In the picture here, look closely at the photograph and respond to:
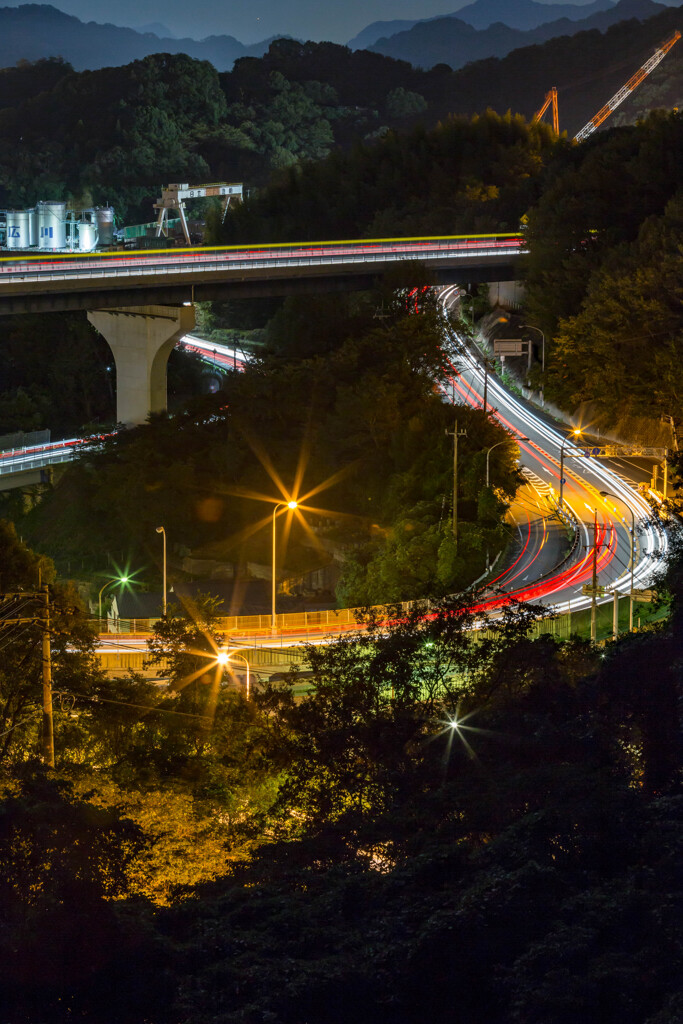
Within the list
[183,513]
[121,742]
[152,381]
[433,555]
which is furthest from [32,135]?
[121,742]

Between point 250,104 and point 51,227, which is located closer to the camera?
point 51,227

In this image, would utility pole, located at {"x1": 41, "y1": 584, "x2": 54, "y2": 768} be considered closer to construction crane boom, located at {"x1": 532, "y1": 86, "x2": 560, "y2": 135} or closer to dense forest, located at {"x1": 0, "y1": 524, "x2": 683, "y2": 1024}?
dense forest, located at {"x1": 0, "y1": 524, "x2": 683, "y2": 1024}

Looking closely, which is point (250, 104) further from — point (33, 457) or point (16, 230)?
point (33, 457)

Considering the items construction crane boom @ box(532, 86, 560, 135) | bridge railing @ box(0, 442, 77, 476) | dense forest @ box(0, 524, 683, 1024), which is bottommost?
dense forest @ box(0, 524, 683, 1024)

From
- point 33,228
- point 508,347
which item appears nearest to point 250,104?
point 33,228

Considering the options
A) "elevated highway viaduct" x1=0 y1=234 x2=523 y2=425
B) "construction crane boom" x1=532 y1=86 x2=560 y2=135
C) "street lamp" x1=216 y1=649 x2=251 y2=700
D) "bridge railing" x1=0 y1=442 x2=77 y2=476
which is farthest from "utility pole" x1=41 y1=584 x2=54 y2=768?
"construction crane boom" x1=532 y1=86 x2=560 y2=135
